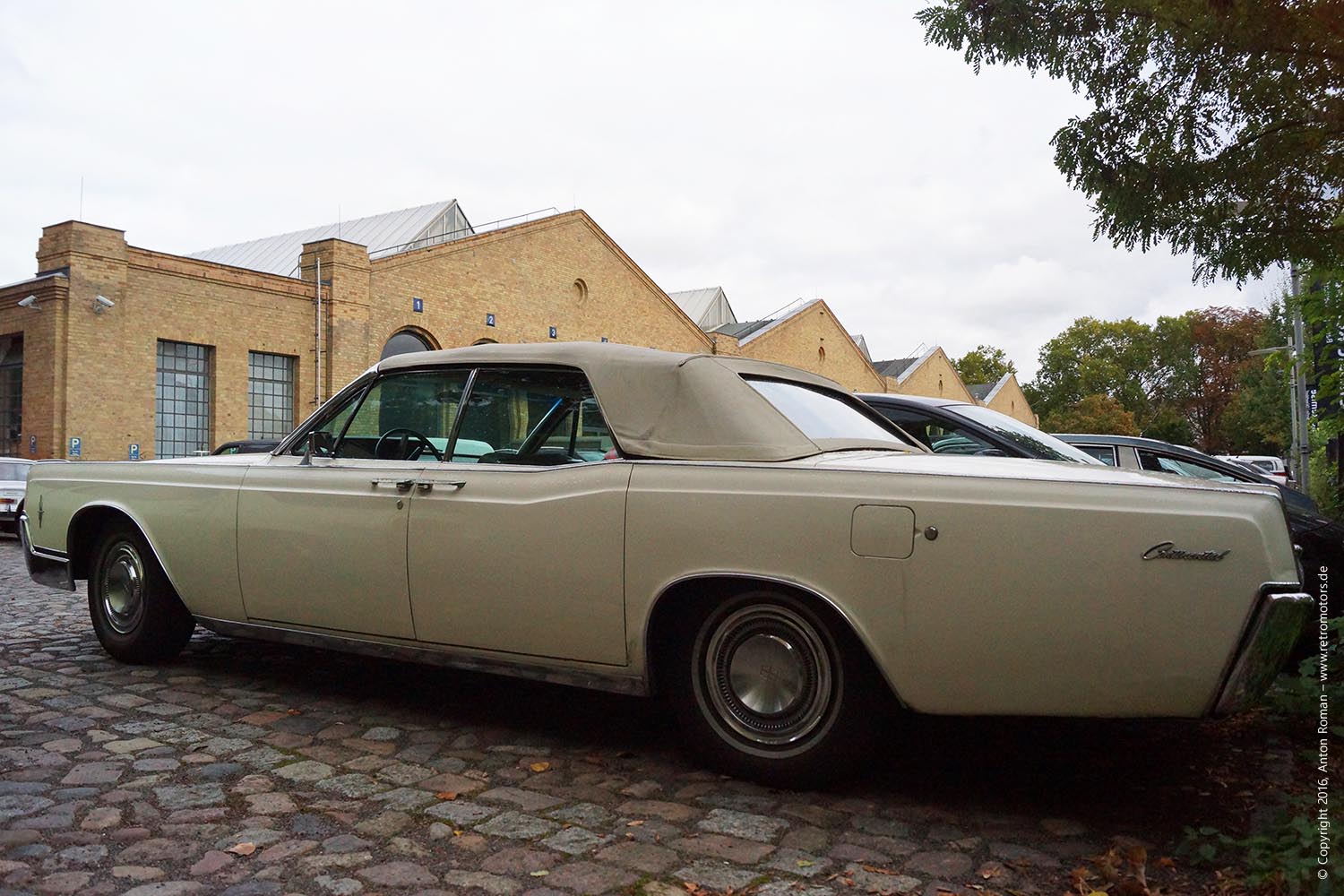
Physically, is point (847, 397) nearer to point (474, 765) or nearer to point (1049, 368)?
point (474, 765)

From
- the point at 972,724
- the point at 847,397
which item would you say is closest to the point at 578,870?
the point at 972,724

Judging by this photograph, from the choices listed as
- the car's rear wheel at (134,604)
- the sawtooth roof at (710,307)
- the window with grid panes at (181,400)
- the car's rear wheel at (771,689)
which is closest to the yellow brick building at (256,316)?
the window with grid panes at (181,400)

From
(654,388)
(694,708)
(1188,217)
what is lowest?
(694,708)

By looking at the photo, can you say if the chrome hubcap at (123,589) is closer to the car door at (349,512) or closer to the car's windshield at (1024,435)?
the car door at (349,512)

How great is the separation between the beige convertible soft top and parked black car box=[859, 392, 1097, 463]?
97.4 inches

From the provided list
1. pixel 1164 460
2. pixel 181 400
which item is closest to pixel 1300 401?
pixel 1164 460

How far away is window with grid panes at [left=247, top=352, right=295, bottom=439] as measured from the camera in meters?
26.1

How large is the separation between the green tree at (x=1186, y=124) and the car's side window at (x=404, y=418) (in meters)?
4.41

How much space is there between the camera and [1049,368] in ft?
251

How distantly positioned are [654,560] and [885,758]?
1144 millimetres

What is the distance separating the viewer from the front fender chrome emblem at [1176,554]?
2822mm

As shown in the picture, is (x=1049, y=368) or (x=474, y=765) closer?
(x=474, y=765)

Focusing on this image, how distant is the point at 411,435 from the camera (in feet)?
14.7

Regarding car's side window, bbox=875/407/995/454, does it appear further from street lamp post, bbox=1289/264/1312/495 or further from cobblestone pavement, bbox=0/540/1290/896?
street lamp post, bbox=1289/264/1312/495
